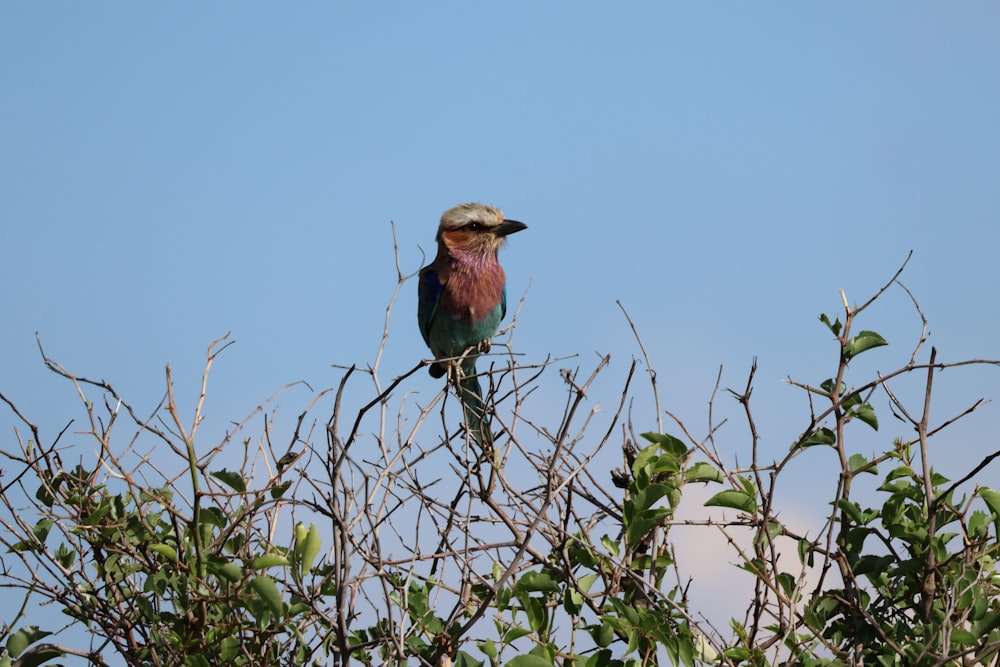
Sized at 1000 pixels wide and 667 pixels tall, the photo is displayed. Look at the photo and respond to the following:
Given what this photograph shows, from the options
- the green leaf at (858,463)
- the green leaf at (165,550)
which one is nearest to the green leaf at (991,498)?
the green leaf at (858,463)

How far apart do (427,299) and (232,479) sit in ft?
10.4

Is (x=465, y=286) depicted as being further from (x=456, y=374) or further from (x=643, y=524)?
(x=643, y=524)

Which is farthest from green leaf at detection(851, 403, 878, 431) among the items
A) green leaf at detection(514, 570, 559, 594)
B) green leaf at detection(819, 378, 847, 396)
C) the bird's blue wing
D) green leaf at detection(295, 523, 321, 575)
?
the bird's blue wing

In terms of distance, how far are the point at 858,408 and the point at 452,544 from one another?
1.37 meters

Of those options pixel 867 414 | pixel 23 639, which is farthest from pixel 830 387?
pixel 23 639

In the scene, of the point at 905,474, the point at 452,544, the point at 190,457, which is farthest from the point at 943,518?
the point at 190,457

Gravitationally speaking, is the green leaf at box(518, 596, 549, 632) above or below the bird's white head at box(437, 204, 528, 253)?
below

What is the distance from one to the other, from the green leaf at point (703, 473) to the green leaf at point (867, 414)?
0.57m

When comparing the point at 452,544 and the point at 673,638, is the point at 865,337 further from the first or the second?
the point at 452,544

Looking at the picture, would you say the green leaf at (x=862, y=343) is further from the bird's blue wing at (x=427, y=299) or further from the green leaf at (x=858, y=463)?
the bird's blue wing at (x=427, y=299)

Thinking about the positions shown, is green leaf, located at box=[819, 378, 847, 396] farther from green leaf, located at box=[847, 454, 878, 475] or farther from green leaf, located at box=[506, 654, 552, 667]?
green leaf, located at box=[506, 654, 552, 667]

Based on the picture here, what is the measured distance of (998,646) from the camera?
2.86 m

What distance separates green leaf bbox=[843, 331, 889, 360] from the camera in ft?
11.0

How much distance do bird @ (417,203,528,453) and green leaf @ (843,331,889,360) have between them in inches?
105
